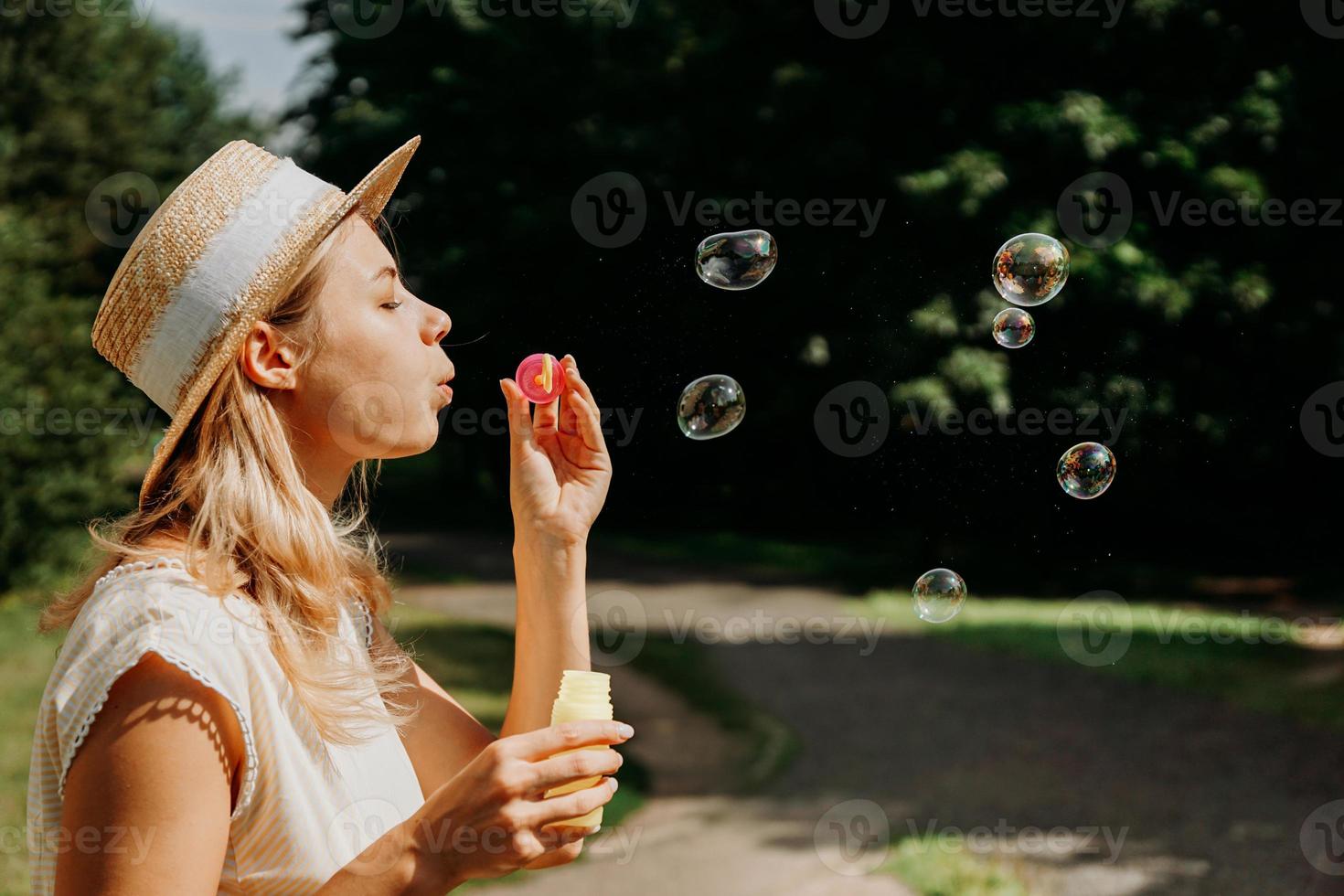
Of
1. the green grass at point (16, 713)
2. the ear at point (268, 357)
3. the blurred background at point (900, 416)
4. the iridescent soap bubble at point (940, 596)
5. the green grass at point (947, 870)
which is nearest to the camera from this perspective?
the ear at point (268, 357)

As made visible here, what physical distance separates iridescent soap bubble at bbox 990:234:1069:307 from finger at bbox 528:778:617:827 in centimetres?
236

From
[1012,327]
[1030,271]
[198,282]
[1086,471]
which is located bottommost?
[198,282]

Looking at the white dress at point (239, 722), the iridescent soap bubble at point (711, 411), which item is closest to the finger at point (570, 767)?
the white dress at point (239, 722)

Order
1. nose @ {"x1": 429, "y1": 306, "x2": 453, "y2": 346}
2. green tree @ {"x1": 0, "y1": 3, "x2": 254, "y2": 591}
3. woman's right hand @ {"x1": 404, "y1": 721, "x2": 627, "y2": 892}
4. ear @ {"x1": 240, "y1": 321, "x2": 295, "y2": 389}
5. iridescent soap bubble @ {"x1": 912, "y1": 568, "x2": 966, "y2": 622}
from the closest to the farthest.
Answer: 1. woman's right hand @ {"x1": 404, "y1": 721, "x2": 627, "y2": 892}
2. ear @ {"x1": 240, "y1": 321, "x2": 295, "y2": 389}
3. nose @ {"x1": 429, "y1": 306, "x2": 453, "y2": 346}
4. iridescent soap bubble @ {"x1": 912, "y1": 568, "x2": 966, "y2": 622}
5. green tree @ {"x1": 0, "y1": 3, "x2": 254, "y2": 591}

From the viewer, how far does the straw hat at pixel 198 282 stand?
165cm

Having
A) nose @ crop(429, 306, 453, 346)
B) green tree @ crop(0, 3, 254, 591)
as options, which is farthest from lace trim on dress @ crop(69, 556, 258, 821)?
green tree @ crop(0, 3, 254, 591)

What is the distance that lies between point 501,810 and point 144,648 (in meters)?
0.45

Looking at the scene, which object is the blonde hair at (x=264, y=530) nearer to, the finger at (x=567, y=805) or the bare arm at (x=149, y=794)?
the bare arm at (x=149, y=794)

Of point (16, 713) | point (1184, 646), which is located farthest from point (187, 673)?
point (1184, 646)

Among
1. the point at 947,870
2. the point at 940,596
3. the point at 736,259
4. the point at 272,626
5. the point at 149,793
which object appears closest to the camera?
the point at 149,793

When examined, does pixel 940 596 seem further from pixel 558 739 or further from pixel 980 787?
pixel 980 787

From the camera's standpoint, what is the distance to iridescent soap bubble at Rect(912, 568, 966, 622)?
342 cm

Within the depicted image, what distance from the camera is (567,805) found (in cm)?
153

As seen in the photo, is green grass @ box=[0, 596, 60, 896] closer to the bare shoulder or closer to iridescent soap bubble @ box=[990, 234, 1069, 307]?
the bare shoulder
